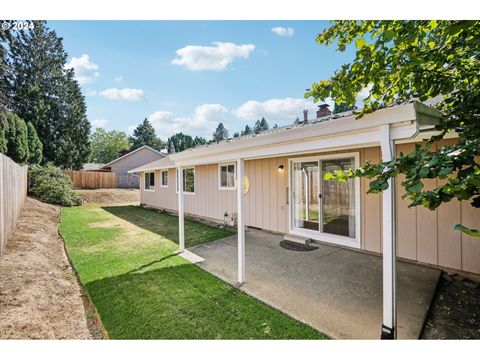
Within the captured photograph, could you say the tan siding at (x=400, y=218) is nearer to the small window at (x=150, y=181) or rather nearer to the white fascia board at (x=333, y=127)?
the white fascia board at (x=333, y=127)

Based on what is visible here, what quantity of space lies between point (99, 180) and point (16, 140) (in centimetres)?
966

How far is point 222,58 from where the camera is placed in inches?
293

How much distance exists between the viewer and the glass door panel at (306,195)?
6.45 metres

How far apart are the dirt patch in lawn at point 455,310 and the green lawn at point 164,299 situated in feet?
4.76

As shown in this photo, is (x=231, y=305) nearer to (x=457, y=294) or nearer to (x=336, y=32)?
(x=457, y=294)

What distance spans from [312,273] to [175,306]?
236 cm

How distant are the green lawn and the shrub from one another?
34.2 feet

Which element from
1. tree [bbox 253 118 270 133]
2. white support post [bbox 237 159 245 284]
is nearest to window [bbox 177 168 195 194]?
white support post [bbox 237 159 245 284]

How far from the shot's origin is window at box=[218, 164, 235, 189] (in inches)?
347

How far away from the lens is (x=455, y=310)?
3266 millimetres

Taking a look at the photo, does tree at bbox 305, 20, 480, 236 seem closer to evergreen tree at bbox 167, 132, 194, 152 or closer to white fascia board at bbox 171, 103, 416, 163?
white fascia board at bbox 171, 103, 416, 163

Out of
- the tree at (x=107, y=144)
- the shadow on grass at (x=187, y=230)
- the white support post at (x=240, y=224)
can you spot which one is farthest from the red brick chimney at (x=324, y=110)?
the tree at (x=107, y=144)

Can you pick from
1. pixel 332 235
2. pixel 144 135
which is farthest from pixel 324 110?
pixel 144 135

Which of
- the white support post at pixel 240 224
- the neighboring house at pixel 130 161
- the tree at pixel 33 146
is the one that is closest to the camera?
the white support post at pixel 240 224
